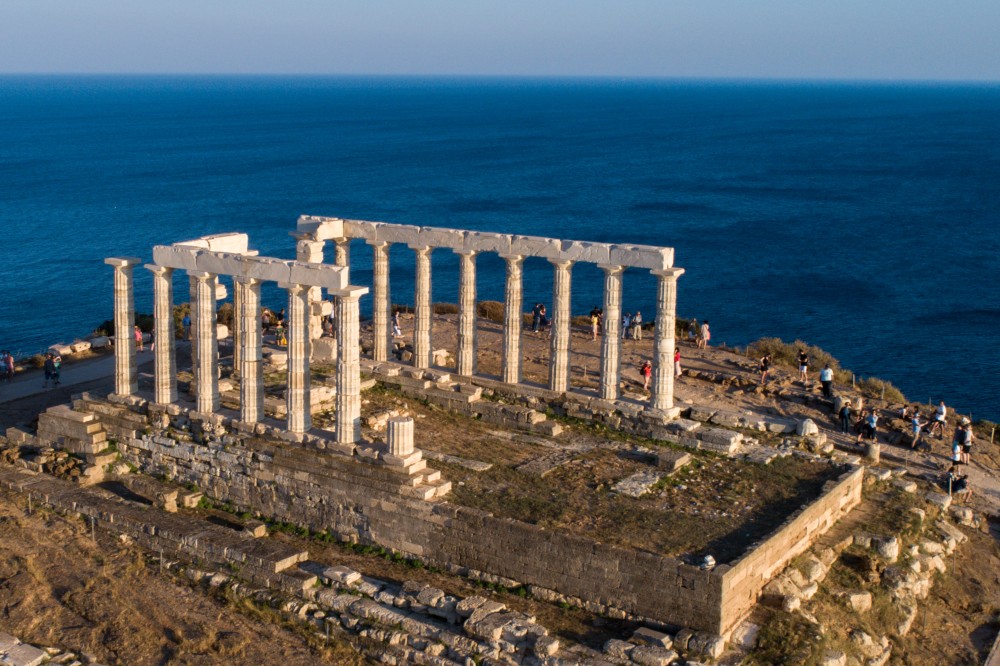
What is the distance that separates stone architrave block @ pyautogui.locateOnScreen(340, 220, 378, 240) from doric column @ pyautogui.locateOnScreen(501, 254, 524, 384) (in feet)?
15.4

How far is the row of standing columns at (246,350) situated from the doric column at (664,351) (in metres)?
8.97

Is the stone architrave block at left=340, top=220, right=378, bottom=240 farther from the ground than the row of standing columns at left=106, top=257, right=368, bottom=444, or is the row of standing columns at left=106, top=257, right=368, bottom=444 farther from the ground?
the stone architrave block at left=340, top=220, right=378, bottom=240

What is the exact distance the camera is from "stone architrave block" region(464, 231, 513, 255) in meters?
35.0

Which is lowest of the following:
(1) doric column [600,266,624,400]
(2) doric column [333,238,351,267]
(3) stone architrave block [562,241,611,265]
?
(1) doric column [600,266,624,400]

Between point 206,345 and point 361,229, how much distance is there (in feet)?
25.8

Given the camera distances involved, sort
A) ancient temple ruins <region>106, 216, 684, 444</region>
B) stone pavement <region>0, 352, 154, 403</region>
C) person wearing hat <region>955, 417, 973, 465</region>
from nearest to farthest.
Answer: ancient temple ruins <region>106, 216, 684, 444</region> < person wearing hat <region>955, 417, 973, 465</region> < stone pavement <region>0, 352, 154, 403</region>

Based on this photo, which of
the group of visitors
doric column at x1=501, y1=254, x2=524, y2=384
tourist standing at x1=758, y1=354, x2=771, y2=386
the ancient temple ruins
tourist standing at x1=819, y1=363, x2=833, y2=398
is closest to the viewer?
the ancient temple ruins

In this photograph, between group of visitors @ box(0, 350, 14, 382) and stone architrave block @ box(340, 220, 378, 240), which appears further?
group of visitors @ box(0, 350, 14, 382)

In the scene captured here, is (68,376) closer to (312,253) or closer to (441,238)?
(312,253)

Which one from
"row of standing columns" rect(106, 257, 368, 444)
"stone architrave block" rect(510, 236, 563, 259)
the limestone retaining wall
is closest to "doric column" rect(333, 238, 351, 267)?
"row of standing columns" rect(106, 257, 368, 444)

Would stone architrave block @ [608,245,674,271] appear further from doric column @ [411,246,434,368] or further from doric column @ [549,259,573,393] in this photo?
doric column @ [411,246,434,368]

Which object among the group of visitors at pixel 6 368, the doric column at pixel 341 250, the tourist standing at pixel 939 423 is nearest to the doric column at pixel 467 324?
the doric column at pixel 341 250

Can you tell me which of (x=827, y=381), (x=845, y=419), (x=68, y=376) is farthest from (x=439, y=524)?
(x=68, y=376)

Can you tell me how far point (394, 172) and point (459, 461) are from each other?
109068 mm
